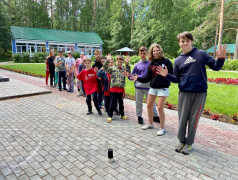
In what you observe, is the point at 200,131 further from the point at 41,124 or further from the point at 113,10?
the point at 113,10

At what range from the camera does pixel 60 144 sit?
3.79m

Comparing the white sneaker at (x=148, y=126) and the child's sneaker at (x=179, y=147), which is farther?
the white sneaker at (x=148, y=126)

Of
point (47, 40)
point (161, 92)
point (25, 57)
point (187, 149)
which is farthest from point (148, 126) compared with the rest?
point (47, 40)

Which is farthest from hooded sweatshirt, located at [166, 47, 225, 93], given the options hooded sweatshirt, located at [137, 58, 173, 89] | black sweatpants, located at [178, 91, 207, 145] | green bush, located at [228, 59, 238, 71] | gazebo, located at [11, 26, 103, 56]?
gazebo, located at [11, 26, 103, 56]

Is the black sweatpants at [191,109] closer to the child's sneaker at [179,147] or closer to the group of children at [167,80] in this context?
the group of children at [167,80]

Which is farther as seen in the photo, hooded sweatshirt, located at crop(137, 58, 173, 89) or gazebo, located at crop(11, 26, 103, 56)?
gazebo, located at crop(11, 26, 103, 56)

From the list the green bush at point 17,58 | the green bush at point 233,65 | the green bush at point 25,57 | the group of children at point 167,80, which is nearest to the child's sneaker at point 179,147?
the group of children at point 167,80

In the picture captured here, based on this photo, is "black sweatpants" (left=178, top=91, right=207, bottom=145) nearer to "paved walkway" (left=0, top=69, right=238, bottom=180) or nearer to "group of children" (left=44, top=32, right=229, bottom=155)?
"group of children" (left=44, top=32, right=229, bottom=155)

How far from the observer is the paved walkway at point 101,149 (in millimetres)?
2893

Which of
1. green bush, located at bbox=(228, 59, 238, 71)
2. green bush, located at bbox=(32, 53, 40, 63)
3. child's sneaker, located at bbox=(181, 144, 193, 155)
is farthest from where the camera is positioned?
green bush, located at bbox=(32, 53, 40, 63)

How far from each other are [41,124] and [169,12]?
39219mm

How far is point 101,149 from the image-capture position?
3.61 m

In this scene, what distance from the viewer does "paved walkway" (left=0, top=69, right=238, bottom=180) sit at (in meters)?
2.89

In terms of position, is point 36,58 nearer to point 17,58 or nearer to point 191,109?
point 17,58
